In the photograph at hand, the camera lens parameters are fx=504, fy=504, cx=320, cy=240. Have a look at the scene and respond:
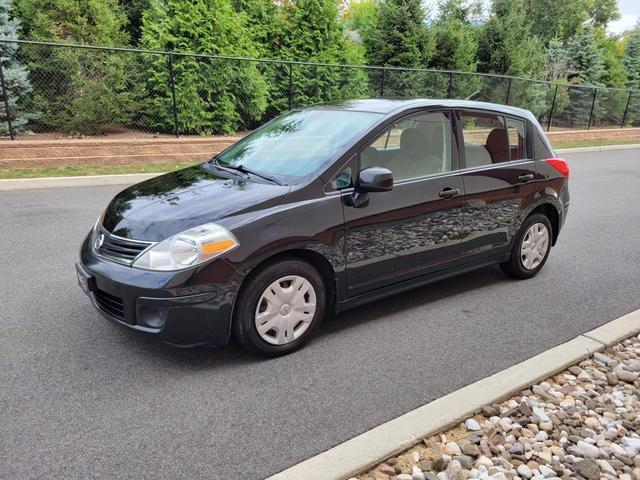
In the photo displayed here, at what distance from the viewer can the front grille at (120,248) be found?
3.08 metres

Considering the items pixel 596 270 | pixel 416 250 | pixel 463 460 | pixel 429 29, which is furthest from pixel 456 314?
pixel 429 29

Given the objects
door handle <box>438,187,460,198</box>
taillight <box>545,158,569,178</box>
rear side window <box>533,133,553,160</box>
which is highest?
rear side window <box>533,133,553,160</box>

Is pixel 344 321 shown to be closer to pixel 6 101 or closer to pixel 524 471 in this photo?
pixel 524 471

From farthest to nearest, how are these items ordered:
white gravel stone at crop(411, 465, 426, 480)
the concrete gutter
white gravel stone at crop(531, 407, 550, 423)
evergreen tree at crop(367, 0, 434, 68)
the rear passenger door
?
1. evergreen tree at crop(367, 0, 434, 68)
2. the concrete gutter
3. the rear passenger door
4. white gravel stone at crop(531, 407, 550, 423)
5. white gravel stone at crop(411, 465, 426, 480)

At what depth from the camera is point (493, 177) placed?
4453 millimetres

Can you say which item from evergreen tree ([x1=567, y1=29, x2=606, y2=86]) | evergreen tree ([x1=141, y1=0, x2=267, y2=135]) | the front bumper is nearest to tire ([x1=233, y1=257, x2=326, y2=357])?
the front bumper

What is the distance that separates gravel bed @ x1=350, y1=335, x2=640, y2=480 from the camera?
2.41m

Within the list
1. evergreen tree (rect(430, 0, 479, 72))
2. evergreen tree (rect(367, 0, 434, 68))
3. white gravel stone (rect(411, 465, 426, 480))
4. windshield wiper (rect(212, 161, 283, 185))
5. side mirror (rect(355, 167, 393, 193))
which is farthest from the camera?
evergreen tree (rect(430, 0, 479, 72))

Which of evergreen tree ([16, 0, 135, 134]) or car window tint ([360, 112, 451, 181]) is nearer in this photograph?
car window tint ([360, 112, 451, 181])

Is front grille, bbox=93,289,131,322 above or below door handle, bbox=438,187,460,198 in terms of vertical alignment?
below

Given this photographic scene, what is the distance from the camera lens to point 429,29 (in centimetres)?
1869

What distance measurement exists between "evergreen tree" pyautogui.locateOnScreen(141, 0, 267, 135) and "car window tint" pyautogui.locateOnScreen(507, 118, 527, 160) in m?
8.15

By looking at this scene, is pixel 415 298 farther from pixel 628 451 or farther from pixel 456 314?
pixel 628 451

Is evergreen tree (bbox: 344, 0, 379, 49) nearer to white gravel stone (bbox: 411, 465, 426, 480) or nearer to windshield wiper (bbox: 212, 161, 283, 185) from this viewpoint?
windshield wiper (bbox: 212, 161, 283, 185)
